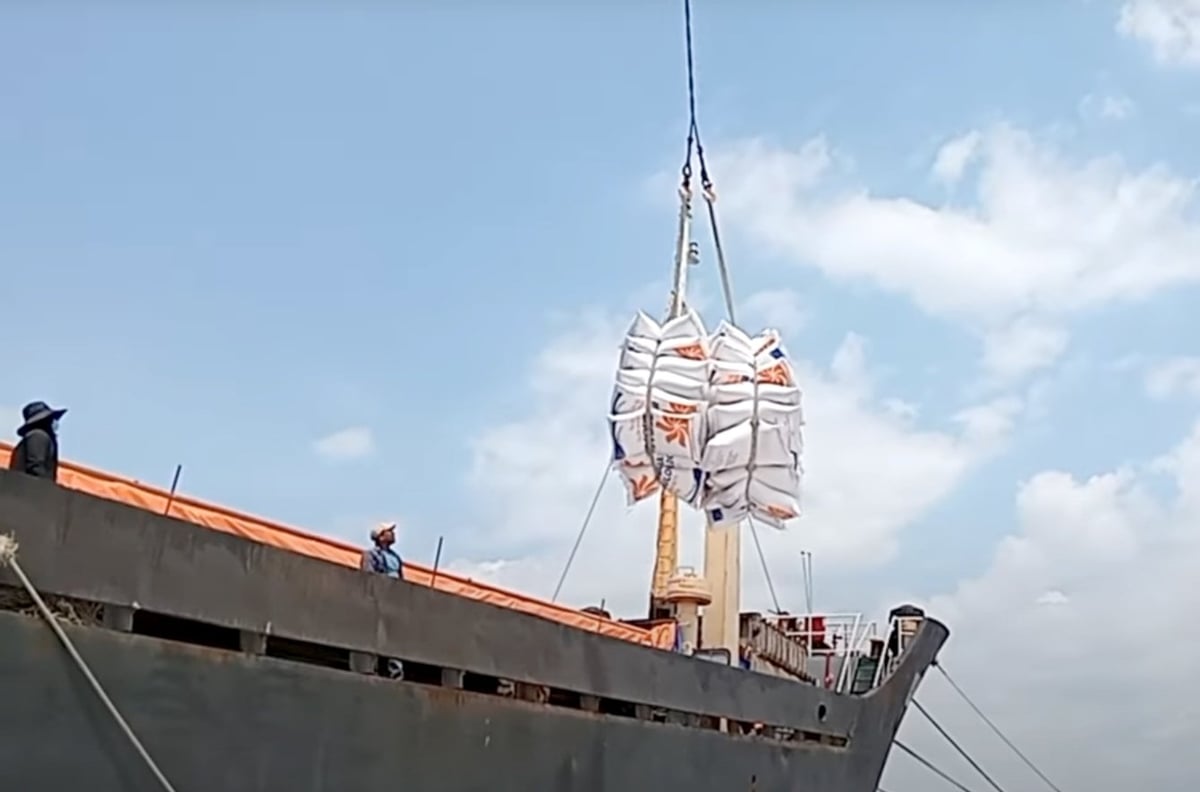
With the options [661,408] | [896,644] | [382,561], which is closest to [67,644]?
[382,561]

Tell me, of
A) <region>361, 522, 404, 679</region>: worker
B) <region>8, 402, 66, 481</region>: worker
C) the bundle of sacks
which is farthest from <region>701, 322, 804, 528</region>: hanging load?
<region>8, 402, 66, 481</region>: worker

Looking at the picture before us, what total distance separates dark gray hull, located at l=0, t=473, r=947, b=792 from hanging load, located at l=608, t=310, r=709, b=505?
216 inches

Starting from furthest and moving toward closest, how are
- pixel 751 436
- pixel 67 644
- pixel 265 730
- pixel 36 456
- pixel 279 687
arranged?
pixel 751 436, pixel 279 687, pixel 265 730, pixel 36 456, pixel 67 644

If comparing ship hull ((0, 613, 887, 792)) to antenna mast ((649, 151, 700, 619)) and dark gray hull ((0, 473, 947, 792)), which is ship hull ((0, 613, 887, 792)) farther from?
antenna mast ((649, 151, 700, 619))

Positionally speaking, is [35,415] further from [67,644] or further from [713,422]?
[713,422]

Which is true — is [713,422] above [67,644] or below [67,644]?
above

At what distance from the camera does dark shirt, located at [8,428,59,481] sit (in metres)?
6.09

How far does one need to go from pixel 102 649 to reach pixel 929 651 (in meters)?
→ 12.4

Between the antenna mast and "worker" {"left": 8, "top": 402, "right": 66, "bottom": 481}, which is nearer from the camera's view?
"worker" {"left": 8, "top": 402, "right": 66, "bottom": 481}

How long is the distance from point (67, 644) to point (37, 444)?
0.92 metres

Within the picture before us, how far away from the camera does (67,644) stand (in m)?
5.72

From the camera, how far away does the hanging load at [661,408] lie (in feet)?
52.4

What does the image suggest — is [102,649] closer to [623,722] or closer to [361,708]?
[361,708]

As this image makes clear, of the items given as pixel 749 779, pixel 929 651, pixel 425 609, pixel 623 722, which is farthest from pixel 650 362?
pixel 425 609
